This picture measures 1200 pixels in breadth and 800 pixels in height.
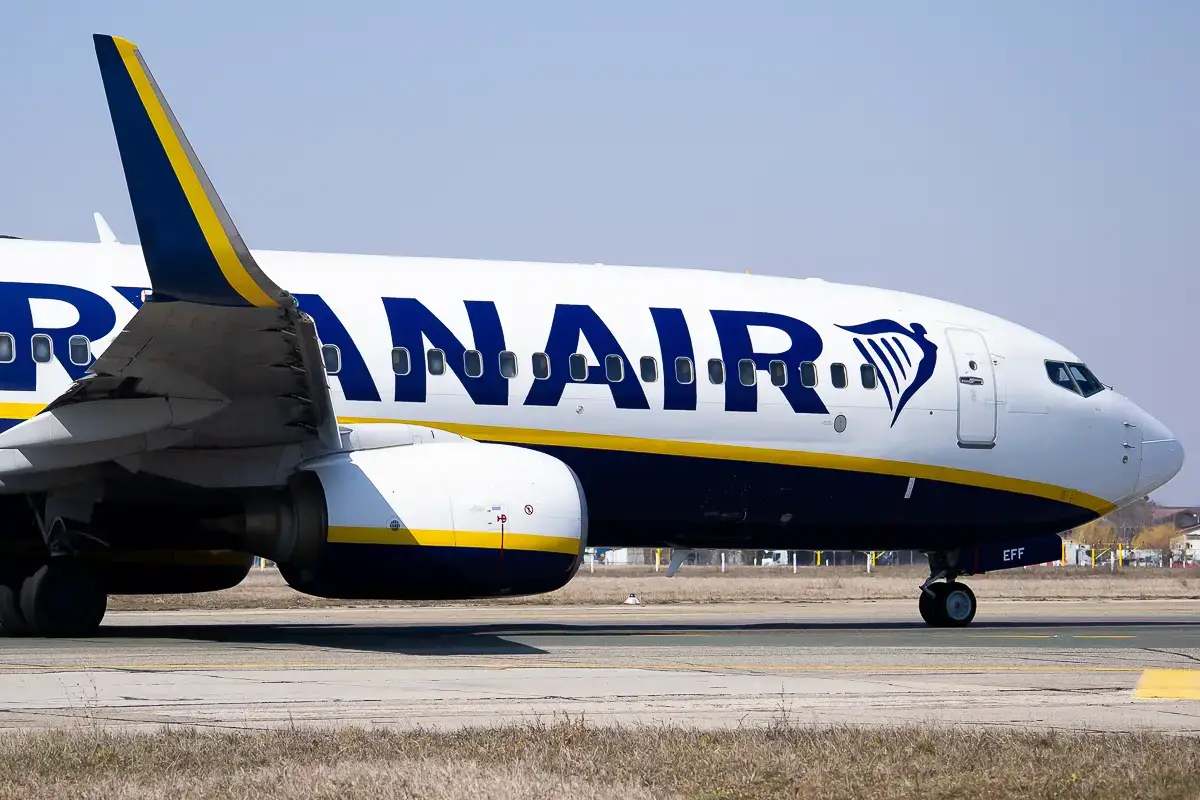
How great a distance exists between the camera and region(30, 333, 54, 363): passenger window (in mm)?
16078

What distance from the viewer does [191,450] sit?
15492mm

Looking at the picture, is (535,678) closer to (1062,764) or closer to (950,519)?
(1062,764)

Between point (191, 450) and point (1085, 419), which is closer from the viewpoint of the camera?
point (191, 450)

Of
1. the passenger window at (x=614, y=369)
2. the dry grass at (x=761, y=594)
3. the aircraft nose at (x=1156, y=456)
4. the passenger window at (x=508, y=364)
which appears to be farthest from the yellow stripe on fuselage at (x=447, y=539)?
the dry grass at (x=761, y=594)

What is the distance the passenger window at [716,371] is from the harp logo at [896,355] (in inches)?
80.9

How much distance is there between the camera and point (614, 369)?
18.3 meters

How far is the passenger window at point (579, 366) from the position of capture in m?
18.1

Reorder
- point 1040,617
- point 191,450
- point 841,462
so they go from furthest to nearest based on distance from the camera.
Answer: point 1040,617 < point 841,462 < point 191,450

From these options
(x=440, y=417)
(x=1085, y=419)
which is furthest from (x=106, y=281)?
(x=1085, y=419)

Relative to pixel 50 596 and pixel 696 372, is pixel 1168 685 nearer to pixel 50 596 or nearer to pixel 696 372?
pixel 696 372

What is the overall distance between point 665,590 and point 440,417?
26.1m

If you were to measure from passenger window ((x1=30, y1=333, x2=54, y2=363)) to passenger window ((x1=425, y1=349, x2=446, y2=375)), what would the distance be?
13.1 ft

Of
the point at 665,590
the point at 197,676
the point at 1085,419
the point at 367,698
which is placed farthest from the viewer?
the point at 665,590

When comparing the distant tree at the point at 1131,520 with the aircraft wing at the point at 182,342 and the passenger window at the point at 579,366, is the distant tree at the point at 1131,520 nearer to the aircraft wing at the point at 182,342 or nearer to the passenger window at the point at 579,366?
the passenger window at the point at 579,366
